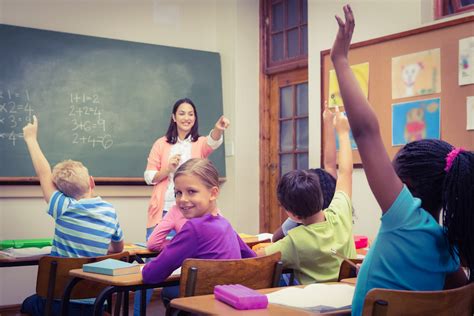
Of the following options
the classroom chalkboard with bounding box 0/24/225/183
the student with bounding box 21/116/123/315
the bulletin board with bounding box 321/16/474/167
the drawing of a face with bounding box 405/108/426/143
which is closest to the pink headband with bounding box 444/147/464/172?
the student with bounding box 21/116/123/315

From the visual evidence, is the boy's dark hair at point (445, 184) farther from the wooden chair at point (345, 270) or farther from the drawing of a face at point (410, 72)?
the drawing of a face at point (410, 72)

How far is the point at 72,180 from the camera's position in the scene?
9.80 feet

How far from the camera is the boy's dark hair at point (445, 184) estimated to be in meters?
1.43

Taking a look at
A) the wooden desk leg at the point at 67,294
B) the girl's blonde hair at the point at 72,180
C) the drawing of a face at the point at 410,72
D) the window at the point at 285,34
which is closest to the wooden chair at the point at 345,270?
the wooden desk leg at the point at 67,294

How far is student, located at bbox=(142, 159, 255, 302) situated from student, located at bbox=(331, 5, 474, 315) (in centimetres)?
85

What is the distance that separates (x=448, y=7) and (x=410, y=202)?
328 cm

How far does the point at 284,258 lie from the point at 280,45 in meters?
3.89

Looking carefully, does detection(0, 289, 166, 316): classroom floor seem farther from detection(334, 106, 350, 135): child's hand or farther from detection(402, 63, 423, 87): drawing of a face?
detection(334, 106, 350, 135): child's hand

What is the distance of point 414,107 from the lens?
420cm

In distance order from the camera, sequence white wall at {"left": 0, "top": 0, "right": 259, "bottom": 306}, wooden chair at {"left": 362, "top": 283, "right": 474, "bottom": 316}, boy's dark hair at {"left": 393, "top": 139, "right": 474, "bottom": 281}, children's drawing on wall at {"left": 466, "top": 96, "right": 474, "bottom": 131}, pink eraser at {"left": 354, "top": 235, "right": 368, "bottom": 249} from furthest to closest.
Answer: white wall at {"left": 0, "top": 0, "right": 259, "bottom": 306} → children's drawing on wall at {"left": 466, "top": 96, "right": 474, "bottom": 131} → pink eraser at {"left": 354, "top": 235, "right": 368, "bottom": 249} → boy's dark hair at {"left": 393, "top": 139, "right": 474, "bottom": 281} → wooden chair at {"left": 362, "top": 283, "right": 474, "bottom": 316}

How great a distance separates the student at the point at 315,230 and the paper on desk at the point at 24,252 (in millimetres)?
1240

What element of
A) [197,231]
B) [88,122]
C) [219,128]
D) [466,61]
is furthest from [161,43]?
[197,231]

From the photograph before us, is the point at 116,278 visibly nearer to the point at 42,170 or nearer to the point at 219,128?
the point at 42,170

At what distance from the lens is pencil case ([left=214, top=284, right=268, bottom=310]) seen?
153 centimetres
